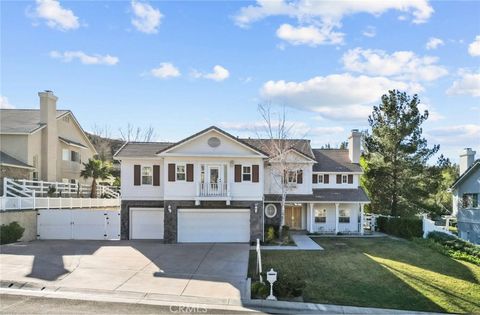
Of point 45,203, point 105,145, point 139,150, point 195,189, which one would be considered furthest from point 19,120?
point 105,145

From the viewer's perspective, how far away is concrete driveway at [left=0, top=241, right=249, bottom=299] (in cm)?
1343

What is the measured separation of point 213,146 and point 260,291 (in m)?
12.7

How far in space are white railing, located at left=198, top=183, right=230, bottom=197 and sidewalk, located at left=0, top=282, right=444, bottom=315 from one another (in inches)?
461

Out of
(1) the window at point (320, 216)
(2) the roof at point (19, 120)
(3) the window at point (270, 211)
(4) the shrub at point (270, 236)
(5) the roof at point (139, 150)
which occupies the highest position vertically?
(2) the roof at point (19, 120)

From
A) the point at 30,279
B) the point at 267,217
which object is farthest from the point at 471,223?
the point at 30,279

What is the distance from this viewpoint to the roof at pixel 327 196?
2970 cm

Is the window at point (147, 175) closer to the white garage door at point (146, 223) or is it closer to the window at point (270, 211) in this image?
the white garage door at point (146, 223)

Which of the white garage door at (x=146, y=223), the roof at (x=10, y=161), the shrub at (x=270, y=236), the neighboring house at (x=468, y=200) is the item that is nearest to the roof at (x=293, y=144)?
the shrub at (x=270, y=236)

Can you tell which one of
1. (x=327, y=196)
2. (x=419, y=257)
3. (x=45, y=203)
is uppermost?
(x=327, y=196)

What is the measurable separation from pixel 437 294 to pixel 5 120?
29.1 meters

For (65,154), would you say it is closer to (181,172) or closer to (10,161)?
(10,161)

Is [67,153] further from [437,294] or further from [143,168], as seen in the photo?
[437,294]

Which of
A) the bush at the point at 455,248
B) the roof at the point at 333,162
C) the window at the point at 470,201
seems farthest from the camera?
the roof at the point at 333,162

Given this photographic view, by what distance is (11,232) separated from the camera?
21.1 meters
